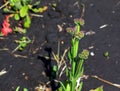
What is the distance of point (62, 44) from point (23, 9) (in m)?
0.41

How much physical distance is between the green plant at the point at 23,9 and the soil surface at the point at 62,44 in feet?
0.18

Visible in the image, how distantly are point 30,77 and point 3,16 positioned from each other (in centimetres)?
67

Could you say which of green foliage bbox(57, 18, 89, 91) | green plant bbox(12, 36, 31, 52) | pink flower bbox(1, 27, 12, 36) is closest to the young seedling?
green plant bbox(12, 36, 31, 52)

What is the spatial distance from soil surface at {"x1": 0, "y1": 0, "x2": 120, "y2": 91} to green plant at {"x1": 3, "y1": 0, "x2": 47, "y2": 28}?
0.05 metres

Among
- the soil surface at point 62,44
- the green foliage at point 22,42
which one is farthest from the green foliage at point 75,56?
the green foliage at point 22,42

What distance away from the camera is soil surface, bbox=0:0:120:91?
2.34 metres

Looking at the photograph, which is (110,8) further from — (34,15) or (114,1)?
(34,15)

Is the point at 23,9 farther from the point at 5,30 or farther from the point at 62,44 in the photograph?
the point at 62,44

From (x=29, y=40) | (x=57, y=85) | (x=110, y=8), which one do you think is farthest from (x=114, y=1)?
(x=57, y=85)

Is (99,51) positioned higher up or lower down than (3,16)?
lower down

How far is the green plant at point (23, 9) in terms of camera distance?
2693 millimetres

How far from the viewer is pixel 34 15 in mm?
2812

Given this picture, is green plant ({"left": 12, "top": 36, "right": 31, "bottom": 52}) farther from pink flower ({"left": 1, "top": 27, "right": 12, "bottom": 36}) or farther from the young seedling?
pink flower ({"left": 1, "top": 27, "right": 12, "bottom": 36})

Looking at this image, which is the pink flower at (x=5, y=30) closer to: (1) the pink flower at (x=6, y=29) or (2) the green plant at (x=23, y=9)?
(1) the pink flower at (x=6, y=29)
